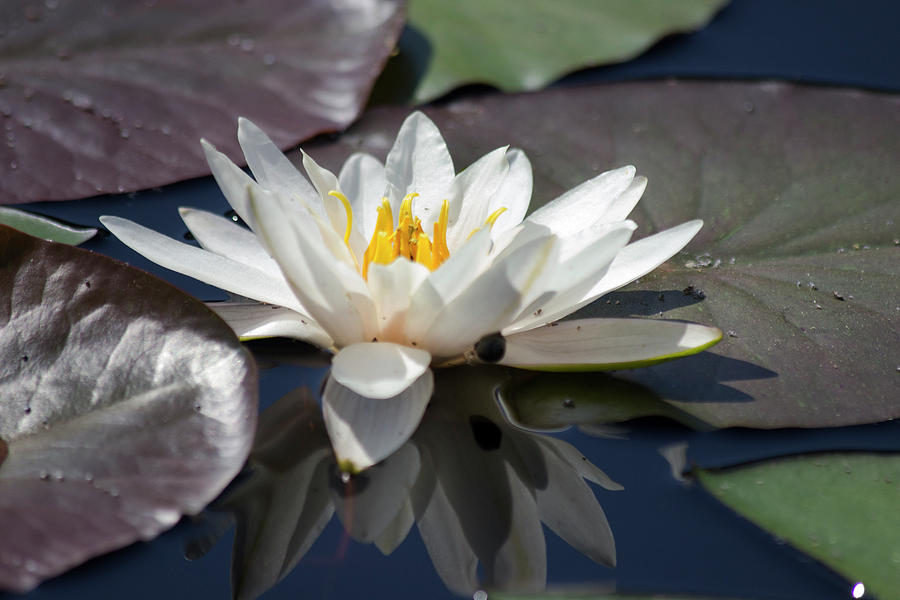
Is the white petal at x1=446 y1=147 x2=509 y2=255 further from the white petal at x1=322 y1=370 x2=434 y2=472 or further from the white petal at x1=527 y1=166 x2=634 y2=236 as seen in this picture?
the white petal at x1=322 y1=370 x2=434 y2=472

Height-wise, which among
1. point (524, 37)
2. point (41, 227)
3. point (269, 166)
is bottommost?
point (41, 227)

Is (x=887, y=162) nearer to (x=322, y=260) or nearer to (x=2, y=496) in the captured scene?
(x=322, y=260)

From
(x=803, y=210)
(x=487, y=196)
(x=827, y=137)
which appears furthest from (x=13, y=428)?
(x=827, y=137)

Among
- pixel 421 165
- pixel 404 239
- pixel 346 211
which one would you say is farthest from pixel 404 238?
pixel 421 165

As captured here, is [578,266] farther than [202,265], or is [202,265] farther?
[202,265]

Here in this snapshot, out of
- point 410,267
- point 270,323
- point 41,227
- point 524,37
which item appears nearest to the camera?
point 410,267

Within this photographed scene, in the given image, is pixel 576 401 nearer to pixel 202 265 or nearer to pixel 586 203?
pixel 586 203

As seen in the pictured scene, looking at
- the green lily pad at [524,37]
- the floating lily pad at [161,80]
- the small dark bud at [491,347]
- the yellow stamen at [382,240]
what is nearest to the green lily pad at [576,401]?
the small dark bud at [491,347]

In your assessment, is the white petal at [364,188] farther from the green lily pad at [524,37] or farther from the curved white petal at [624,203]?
the green lily pad at [524,37]
